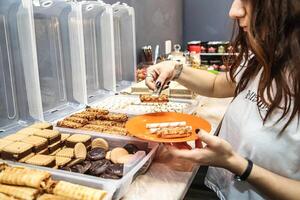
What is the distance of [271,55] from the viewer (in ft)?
2.33

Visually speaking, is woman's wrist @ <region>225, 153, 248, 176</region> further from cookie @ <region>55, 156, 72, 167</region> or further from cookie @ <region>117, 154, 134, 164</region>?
cookie @ <region>55, 156, 72, 167</region>

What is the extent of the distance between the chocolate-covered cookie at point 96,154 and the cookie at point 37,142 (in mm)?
119

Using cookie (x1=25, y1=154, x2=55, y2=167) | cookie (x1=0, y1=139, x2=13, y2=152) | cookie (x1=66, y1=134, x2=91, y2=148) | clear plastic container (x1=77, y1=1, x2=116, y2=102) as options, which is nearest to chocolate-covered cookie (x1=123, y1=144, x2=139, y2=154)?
cookie (x1=66, y1=134, x2=91, y2=148)

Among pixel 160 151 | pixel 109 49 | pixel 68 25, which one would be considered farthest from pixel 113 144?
pixel 109 49

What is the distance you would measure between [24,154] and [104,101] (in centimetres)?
71

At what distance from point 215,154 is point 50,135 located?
0.46 m

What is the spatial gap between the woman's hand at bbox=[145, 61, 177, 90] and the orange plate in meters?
0.12

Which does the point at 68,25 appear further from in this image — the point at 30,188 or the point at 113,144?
the point at 30,188

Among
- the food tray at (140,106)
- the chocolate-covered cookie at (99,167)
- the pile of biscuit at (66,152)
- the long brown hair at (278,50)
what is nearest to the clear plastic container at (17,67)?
the pile of biscuit at (66,152)

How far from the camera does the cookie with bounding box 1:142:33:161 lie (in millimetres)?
713

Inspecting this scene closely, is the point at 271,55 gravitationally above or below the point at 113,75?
above

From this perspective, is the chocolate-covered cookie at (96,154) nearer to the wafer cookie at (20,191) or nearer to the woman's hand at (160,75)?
the wafer cookie at (20,191)

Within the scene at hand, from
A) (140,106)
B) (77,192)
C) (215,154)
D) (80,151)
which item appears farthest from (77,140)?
(140,106)

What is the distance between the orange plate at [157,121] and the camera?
2.45 feet
